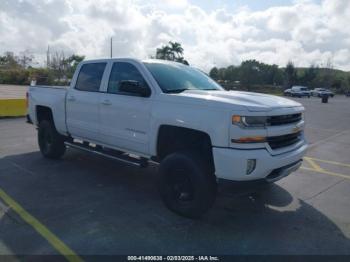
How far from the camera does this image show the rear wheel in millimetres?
6676

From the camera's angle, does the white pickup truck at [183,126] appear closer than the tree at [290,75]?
Yes

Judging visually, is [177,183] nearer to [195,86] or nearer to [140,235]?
[140,235]

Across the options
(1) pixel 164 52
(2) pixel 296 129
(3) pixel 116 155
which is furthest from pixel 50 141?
(1) pixel 164 52

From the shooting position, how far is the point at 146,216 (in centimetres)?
422

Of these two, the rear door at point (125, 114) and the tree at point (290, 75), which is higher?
the tree at point (290, 75)

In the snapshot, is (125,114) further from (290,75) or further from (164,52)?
(290,75)

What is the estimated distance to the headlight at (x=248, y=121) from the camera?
11.9ft

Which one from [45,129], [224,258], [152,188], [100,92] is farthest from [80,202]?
[45,129]

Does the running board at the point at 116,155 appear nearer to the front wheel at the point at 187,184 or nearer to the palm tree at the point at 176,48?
the front wheel at the point at 187,184

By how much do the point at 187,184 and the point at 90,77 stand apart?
282 centimetres

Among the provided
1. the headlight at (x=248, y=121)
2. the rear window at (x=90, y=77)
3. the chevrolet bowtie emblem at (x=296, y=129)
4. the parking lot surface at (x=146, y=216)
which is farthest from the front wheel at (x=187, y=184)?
the rear window at (x=90, y=77)

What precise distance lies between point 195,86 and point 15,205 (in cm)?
305

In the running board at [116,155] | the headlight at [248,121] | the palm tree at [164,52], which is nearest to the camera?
the headlight at [248,121]

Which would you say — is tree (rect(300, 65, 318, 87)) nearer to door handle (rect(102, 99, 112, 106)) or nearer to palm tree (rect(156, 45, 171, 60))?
palm tree (rect(156, 45, 171, 60))
